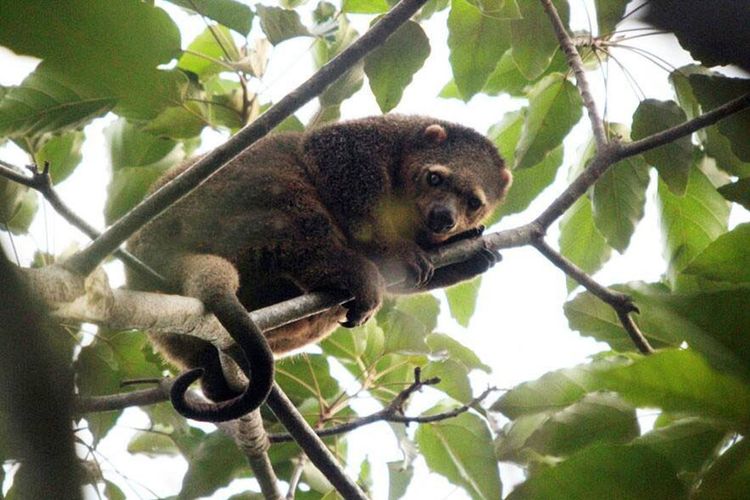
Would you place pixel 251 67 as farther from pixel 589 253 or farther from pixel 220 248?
pixel 589 253

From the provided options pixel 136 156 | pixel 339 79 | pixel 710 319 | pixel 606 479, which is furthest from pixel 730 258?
pixel 136 156

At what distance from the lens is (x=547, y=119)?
16.5 ft

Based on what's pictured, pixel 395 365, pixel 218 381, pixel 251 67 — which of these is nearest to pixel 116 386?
pixel 218 381

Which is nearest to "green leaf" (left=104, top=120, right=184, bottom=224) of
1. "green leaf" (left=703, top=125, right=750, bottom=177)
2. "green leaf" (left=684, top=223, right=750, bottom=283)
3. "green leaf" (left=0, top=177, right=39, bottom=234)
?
"green leaf" (left=0, top=177, right=39, bottom=234)

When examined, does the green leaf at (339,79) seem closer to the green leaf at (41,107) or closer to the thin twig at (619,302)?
the green leaf at (41,107)

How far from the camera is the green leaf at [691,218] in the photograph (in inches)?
184

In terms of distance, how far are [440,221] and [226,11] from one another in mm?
1999

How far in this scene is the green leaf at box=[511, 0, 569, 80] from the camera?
473 centimetres

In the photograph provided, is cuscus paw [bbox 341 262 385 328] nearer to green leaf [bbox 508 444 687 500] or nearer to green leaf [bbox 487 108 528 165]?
green leaf [bbox 487 108 528 165]

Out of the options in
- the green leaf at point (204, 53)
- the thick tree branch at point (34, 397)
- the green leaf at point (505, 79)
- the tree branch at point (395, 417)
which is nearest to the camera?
the thick tree branch at point (34, 397)

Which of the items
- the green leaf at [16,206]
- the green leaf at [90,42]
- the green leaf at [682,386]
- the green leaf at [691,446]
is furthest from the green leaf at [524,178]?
the green leaf at [682,386]

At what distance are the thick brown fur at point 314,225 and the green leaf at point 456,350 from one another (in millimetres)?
362

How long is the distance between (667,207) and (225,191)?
105 inches

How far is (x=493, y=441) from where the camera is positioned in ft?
14.6
